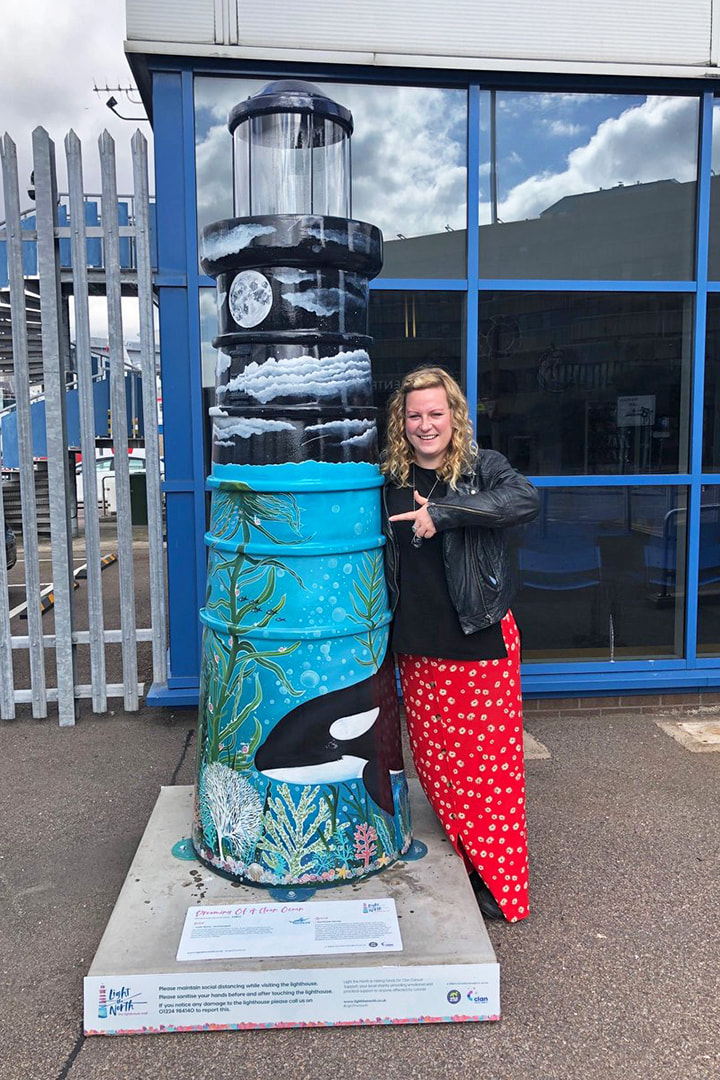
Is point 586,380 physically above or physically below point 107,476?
above

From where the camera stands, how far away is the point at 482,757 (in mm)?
3014

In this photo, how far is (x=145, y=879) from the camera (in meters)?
2.92

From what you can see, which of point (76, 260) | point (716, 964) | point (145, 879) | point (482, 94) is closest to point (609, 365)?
point (482, 94)

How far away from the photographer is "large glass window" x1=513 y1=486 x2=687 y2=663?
547cm

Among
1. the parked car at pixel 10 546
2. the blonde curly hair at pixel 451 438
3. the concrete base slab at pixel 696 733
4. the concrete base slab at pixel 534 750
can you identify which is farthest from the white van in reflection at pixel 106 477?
the blonde curly hair at pixel 451 438

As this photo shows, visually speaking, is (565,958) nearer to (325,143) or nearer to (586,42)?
(325,143)

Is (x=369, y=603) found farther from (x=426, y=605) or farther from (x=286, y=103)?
(x=286, y=103)

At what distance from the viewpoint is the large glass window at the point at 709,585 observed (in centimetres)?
569

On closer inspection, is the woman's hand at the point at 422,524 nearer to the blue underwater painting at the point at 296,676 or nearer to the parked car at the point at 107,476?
the blue underwater painting at the point at 296,676

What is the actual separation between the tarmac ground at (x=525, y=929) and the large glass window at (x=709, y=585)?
111 centimetres

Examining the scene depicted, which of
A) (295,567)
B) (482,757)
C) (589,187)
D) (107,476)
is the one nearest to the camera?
(295,567)

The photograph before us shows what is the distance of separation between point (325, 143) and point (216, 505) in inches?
68.2

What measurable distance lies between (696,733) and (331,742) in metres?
3.02

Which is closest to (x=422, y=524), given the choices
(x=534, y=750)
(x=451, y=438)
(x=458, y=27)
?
(x=451, y=438)
